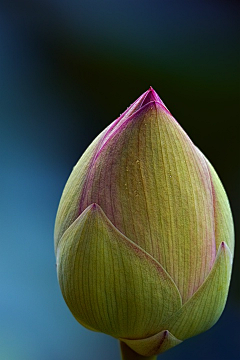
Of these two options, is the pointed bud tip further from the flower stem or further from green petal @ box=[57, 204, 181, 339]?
the flower stem

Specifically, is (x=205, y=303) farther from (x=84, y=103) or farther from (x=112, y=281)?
(x=84, y=103)

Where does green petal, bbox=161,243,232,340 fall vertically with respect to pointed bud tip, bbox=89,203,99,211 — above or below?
below

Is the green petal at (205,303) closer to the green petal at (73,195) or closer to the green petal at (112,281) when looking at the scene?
the green petal at (112,281)

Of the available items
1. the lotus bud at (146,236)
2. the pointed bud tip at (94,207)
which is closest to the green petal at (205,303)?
the lotus bud at (146,236)

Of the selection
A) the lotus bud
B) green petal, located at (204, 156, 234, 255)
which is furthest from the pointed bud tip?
green petal, located at (204, 156, 234, 255)

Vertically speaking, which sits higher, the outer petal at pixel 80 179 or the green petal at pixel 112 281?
the outer petal at pixel 80 179

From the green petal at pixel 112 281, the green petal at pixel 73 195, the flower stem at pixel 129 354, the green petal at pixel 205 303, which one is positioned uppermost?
the green petal at pixel 73 195

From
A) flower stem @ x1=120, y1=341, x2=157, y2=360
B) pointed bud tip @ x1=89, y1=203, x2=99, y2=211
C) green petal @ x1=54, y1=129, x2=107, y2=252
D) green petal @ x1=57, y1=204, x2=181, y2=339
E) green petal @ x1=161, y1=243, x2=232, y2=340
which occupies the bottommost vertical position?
flower stem @ x1=120, y1=341, x2=157, y2=360

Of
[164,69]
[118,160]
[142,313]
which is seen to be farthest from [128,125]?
[164,69]
